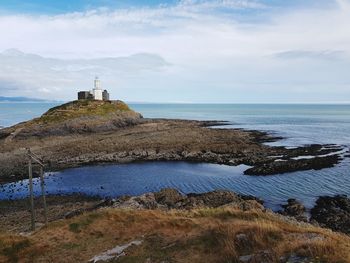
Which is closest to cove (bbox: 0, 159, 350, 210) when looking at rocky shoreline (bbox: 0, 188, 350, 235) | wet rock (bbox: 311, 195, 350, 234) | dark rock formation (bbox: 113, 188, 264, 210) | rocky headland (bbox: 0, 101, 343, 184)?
wet rock (bbox: 311, 195, 350, 234)

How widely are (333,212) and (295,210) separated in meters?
3.20

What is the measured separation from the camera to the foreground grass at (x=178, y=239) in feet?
49.7

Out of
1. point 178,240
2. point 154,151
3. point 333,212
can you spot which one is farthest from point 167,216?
point 154,151

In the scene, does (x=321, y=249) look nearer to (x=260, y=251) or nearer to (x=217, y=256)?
(x=260, y=251)

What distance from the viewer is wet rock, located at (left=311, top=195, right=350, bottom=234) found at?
31.8 meters

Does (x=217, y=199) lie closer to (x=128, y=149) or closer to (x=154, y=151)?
(x=154, y=151)

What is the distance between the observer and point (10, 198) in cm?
4331

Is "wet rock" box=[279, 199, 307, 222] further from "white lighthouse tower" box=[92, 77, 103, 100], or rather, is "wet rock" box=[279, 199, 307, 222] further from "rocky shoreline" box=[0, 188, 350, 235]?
"white lighthouse tower" box=[92, 77, 103, 100]

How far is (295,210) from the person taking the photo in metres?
35.4

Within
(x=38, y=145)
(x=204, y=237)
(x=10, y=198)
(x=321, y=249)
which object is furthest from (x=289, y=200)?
(x=38, y=145)

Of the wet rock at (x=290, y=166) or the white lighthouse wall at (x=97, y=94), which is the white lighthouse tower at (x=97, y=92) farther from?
the wet rock at (x=290, y=166)

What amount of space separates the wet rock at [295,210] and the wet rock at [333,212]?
91 centimetres

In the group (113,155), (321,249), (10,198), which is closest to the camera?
(321,249)

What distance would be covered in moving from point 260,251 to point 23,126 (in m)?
85.0
